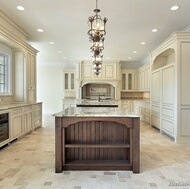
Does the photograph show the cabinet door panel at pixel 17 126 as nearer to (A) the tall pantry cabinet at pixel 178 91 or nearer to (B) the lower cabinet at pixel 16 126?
(B) the lower cabinet at pixel 16 126

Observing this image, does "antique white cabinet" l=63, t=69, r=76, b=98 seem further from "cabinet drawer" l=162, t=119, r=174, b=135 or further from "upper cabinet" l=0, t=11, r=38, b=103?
"cabinet drawer" l=162, t=119, r=174, b=135

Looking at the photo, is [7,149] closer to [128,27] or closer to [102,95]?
[128,27]

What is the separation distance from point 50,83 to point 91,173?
8056 millimetres

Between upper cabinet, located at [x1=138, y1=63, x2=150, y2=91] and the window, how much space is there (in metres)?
5.66

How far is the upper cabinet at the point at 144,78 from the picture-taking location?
26.5ft

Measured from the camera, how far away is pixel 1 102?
4.89 meters

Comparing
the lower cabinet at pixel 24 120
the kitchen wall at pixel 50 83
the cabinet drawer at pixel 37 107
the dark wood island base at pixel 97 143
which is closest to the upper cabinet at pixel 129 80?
the kitchen wall at pixel 50 83

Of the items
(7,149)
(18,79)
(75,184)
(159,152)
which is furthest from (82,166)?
(18,79)

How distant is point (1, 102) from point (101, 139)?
10.8ft

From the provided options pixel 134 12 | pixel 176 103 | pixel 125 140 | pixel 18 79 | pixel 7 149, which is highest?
pixel 134 12

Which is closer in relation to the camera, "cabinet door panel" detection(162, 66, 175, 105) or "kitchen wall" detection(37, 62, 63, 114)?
"cabinet door panel" detection(162, 66, 175, 105)

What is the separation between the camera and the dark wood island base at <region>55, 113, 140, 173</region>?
2770mm

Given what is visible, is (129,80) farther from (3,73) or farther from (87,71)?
(3,73)

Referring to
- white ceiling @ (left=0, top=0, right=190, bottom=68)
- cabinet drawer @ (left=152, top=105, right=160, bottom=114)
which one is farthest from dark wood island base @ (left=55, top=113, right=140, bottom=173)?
cabinet drawer @ (left=152, top=105, right=160, bottom=114)
